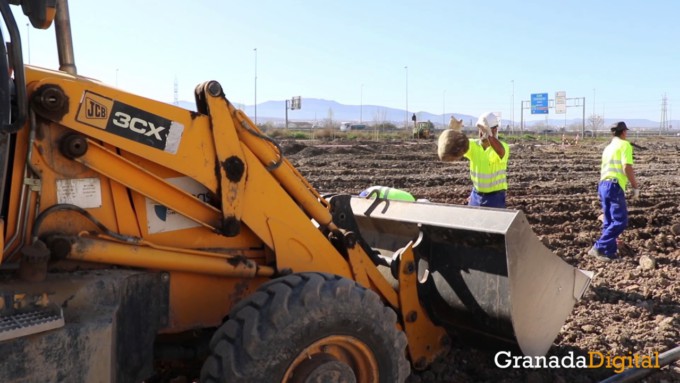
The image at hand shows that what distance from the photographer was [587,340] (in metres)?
4.81

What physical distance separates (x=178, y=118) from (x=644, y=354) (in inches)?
143

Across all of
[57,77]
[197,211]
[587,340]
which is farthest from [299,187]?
[587,340]

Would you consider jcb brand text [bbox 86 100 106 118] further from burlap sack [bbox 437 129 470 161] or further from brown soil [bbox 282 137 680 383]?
burlap sack [bbox 437 129 470 161]

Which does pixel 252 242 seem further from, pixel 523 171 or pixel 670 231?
pixel 523 171

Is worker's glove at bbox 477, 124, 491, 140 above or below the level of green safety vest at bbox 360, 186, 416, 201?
→ above

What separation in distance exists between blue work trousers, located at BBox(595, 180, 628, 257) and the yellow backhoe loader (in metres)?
4.02

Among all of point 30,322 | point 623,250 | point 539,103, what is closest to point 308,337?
point 30,322

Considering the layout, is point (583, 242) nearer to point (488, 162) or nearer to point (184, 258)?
point (488, 162)

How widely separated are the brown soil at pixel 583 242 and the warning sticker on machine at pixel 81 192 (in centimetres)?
236

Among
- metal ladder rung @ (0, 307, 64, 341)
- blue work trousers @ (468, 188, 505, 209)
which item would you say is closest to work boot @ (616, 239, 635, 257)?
blue work trousers @ (468, 188, 505, 209)

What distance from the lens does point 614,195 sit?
7.68 metres

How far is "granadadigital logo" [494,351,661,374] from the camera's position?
4.24 meters

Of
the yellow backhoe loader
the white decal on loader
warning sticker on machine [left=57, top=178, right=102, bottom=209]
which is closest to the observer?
the yellow backhoe loader

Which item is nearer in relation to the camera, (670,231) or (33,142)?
(33,142)
